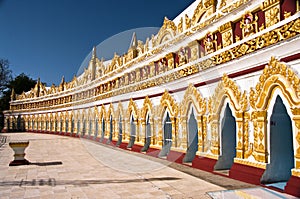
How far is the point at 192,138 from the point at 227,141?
1784 mm

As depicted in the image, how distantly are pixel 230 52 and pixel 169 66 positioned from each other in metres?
3.80

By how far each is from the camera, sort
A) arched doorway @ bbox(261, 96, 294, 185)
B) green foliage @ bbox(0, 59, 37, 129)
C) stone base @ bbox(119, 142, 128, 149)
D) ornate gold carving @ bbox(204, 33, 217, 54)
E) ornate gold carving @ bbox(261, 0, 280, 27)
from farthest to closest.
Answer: green foliage @ bbox(0, 59, 37, 129), stone base @ bbox(119, 142, 128, 149), ornate gold carving @ bbox(204, 33, 217, 54), arched doorway @ bbox(261, 96, 294, 185), ornate gold carving @ bbox(261, 0, 280, 27)

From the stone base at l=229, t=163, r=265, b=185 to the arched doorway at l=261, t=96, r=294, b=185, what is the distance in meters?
0.15

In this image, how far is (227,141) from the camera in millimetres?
7957

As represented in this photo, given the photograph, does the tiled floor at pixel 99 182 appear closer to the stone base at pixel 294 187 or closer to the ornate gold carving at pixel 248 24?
the stone base at pixel 294 187

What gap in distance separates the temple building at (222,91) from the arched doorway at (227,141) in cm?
3

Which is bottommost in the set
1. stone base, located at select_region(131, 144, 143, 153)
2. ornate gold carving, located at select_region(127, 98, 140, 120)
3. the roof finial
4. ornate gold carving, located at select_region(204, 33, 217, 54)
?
stone base, located at select_region(131, 144, 143, 153)

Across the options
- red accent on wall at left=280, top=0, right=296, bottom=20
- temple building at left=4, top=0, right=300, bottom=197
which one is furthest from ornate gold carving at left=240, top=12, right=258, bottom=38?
red accent on wall at left=280, top=0, right=296, bottom=20

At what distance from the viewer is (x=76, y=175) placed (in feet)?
25.3

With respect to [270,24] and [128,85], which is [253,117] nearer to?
[270,24]

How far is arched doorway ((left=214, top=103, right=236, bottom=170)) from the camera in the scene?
7.87 meters

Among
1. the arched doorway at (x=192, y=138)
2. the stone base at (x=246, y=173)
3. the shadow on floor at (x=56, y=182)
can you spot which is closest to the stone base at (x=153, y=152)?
the arched doorway at (x=192, y=138)

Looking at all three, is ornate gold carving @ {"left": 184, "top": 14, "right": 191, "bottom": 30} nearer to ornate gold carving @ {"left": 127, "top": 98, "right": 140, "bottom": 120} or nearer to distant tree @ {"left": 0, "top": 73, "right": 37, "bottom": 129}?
ornate gold carving @ {"left": 127, "top": 98, "right": 140, "bottom": 120}

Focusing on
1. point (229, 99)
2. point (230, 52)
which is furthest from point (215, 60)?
point (229, 99)
